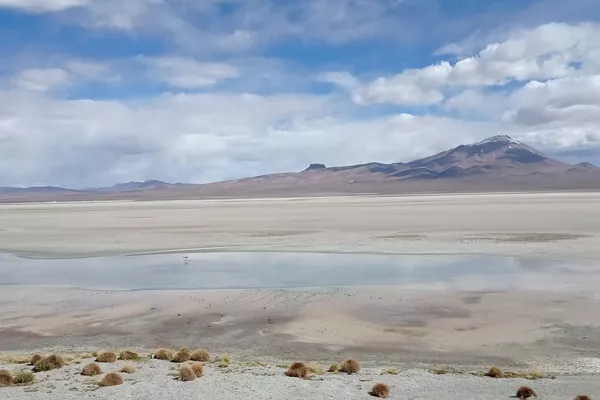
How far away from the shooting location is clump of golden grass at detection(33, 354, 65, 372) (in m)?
12.0

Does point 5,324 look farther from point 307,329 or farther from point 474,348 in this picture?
point 474,348

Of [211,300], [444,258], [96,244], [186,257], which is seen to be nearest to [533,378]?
[211,300]

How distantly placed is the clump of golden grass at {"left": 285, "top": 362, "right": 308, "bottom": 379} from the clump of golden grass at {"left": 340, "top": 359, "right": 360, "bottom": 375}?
2.52 feet

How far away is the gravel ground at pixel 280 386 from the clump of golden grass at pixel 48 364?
18 cm

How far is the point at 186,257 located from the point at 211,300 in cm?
1163

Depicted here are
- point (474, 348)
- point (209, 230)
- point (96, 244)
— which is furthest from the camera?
point (209, 230)

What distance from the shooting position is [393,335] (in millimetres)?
15414

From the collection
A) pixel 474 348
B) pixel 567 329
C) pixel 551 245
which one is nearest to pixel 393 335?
pixel 474 348

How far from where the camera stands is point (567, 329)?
1547cm

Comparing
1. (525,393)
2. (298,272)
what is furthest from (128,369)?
(298,272)

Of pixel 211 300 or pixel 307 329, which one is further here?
pixel 211 300

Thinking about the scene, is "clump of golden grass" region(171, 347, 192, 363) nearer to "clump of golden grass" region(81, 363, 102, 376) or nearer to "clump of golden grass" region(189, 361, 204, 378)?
"clump of golden grass" region(189, 361, 204, 378)

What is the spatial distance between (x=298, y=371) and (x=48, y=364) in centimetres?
476

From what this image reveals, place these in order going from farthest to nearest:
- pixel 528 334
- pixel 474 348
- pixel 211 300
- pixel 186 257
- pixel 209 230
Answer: pixel 209 230, pixel 186 257, pixel 211 300, pixel 528 334, pixel 474 348
